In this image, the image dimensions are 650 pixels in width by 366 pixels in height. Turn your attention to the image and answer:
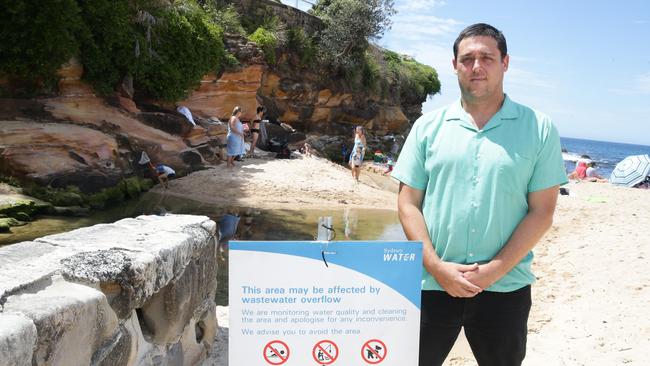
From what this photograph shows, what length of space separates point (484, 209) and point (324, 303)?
2.68ft

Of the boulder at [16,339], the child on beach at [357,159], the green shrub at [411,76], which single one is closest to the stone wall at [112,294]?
the boulder at [16,339]

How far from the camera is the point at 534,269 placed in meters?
8.02

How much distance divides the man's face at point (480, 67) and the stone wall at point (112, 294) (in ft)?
5.98

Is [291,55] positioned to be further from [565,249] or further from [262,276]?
[262,276]

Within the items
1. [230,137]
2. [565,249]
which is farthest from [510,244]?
[230,137]

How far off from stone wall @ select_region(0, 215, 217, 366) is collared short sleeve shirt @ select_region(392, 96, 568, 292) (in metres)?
1.46

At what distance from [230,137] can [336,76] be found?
11.5 meters

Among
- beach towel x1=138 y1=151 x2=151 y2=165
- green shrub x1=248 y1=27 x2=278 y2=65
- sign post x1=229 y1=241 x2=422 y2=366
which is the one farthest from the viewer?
green shrub x1=248 y1=27 x2=278 y2=65

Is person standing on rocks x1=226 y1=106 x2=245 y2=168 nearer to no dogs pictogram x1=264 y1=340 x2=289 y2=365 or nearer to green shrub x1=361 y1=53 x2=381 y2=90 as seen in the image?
no dogs pictogram x1=264 y1=340 x2=289 y2=365

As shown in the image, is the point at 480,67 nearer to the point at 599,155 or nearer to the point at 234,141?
the point at 234,141

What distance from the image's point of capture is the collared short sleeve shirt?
90.2 inches

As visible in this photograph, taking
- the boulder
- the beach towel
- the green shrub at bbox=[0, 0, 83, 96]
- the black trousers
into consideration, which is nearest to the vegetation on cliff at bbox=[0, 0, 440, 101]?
the green shrub at bbox=[0, 0, 83, 96]

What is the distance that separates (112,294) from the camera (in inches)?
98.7

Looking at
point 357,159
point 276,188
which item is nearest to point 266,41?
point 357,159
